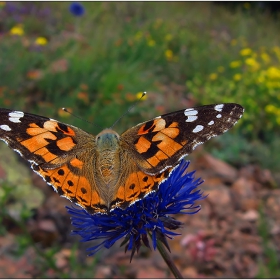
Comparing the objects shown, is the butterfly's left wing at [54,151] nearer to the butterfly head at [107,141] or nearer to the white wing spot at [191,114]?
the butterfly head at [107,141]

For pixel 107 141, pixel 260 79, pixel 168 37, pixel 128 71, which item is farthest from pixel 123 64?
pixel 107 141

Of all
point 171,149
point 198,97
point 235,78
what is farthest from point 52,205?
point 235,78

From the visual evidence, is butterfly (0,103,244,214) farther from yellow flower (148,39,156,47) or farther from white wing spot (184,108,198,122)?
yellow flower (148,39,156,47)

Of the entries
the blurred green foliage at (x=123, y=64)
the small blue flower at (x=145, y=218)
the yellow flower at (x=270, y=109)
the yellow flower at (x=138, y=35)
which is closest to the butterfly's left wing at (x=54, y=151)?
the small blue flower at (x=145, y=218)

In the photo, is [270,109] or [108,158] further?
[270,109]

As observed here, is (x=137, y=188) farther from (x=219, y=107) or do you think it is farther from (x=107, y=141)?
(x=219, y=107)

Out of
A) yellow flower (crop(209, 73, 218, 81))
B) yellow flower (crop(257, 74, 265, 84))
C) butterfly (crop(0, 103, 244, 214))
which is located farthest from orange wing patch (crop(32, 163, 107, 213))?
yellow flower (crop(209, 73, 218, 81))
